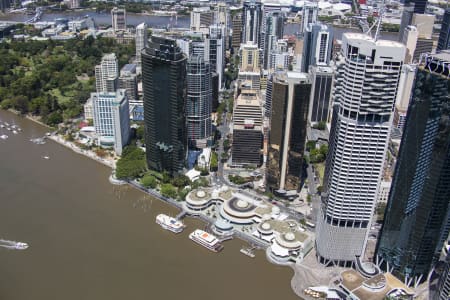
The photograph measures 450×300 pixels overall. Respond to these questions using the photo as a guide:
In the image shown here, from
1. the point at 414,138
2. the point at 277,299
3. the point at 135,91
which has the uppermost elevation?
the point at 414,138

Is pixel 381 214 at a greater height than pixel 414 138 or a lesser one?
lesser

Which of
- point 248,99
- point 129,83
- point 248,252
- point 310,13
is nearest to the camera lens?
point 248,252

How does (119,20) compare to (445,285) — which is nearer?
(445,285)

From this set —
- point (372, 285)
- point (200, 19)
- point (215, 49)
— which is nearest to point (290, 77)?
point (372, 285)

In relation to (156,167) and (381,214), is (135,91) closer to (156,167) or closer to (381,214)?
(156,167)

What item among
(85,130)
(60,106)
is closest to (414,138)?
(85,130)

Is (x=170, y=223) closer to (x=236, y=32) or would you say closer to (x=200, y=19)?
(x=200, y=19)
